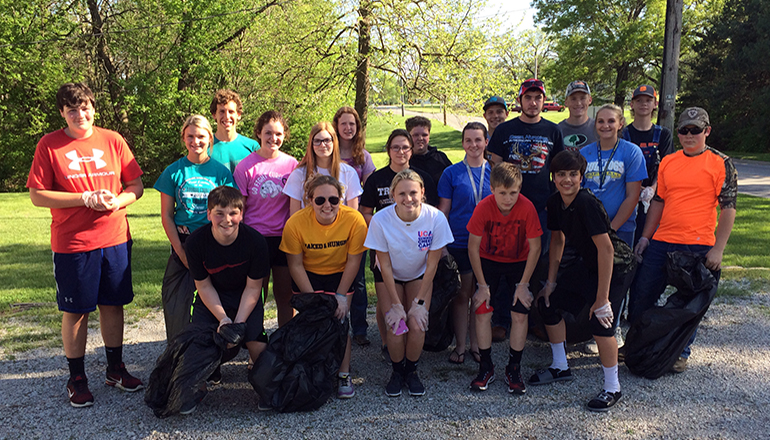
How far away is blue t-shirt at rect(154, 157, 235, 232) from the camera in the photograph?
4.05 meters

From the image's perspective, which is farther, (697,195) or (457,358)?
(457,358)

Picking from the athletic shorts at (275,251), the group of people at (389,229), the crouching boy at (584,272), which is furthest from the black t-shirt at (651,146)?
the athletic shorts at (275,251)

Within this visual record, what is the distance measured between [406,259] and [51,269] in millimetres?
7067

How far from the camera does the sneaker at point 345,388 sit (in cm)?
388

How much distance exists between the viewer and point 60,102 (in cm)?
369

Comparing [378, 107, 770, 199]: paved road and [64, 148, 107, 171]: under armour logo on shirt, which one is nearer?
[64, 148, 107, 171]: under armour logo on shirt

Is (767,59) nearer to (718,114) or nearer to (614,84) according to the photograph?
(718,114)

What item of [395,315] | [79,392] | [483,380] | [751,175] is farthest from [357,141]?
[751,175]

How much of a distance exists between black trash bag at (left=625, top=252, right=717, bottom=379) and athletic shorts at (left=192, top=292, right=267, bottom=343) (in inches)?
113

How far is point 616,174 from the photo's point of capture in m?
4.43

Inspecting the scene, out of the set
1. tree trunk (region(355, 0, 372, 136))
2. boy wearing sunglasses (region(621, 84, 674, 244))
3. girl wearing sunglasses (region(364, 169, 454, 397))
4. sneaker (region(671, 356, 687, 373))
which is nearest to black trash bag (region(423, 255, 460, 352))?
girl wearing sunglasses (region(364, 169, 454, 397))

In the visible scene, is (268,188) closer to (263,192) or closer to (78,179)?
(263,192)

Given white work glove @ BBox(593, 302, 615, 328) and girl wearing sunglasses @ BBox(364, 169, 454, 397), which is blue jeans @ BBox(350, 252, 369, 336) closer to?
girl wearing sunglasses @ BBox(364, 169, 454, 397)

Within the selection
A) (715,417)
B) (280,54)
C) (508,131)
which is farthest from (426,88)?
(715,417)
